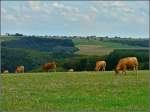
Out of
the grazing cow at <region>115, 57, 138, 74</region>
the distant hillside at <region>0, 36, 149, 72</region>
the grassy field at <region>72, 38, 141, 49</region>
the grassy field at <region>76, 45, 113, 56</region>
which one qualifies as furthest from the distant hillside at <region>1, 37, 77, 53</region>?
the grazing cow at <region>115, 57, 138, 74</region>

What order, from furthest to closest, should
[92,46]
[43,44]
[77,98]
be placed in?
1. [92,46]
2. [43,44]
3. [77,98]

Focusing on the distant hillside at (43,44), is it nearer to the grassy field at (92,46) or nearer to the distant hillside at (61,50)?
the distant hillside at (61,50)

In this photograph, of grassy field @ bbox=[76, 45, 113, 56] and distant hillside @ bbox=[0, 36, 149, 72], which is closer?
distant hillside @ bbox=[0, 36, 149, 72]

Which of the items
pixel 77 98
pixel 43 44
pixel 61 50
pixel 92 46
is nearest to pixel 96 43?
pixel 92 46

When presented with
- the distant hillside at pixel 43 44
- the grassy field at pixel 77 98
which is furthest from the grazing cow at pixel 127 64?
the distant hillside at pixel 43 44

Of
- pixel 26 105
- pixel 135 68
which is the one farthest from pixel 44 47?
pixel 26 105

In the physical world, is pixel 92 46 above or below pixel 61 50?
above

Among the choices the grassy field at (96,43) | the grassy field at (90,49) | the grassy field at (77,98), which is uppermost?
the grassy field at (96,43)

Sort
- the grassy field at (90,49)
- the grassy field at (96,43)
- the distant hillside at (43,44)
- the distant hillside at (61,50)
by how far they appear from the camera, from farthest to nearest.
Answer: the grassy field at (96,43)
the grassy field at (90,49)
the distant hillside at (43,44)
the distant hillside at (61,50)

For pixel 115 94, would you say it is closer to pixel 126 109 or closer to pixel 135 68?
pixel 126 109

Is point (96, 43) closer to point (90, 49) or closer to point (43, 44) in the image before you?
point (90, 49)

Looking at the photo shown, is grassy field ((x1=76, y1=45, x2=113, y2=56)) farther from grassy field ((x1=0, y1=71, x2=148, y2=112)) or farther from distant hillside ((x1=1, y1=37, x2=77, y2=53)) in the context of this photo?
grassy field ((x1=0, y1=71, x2=148, y2=112))

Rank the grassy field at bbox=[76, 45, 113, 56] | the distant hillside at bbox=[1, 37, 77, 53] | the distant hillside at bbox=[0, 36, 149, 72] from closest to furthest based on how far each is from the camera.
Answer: the distant hillside at bbox=[0, 36, 149, 72] < the distant hillside at bbox=[1, 37, 77, 53] < the grassy field at bbox=[76, 45, 113, 56]

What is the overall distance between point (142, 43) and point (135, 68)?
32408mm
